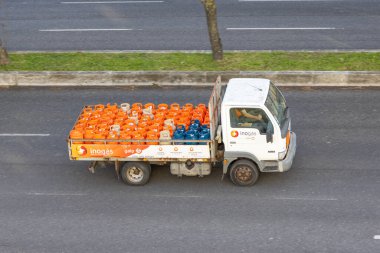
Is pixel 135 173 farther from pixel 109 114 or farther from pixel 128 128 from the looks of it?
pixel 109 114

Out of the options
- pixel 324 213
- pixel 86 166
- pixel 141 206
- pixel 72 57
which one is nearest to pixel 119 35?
pixel 72 57

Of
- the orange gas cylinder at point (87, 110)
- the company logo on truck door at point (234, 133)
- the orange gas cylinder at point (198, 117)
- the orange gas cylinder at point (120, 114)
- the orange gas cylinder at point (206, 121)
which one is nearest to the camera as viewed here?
the company logo on truck door at point (234, 133)

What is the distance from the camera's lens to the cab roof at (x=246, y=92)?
13.0m

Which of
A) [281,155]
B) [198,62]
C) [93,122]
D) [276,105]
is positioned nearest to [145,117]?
[93,122]

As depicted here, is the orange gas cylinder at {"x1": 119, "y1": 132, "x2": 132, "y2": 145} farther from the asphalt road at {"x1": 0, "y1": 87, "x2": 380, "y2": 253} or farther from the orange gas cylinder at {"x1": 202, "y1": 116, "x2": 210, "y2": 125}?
the orange gas cylinder at {"x1": 202, "y1": 116, "x2": 210, "y2": 125}

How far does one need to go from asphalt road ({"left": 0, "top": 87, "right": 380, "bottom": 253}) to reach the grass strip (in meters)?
2.80

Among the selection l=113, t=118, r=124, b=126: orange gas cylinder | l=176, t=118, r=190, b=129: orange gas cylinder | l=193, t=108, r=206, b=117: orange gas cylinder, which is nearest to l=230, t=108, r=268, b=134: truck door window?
l=176, t=118, r=190, b=129: orange gas cylinder

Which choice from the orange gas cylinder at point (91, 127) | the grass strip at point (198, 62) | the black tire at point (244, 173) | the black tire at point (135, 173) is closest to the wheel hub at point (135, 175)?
the black tire at point (135, 173)

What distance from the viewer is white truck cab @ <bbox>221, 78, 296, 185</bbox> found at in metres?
A: 13.1

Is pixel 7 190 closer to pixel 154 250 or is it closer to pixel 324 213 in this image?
pixel 154 250

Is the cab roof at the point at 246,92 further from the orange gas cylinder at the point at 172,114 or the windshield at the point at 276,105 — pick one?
the orange gas cylinder at the point at 172,114

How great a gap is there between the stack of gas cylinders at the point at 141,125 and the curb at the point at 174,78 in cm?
421

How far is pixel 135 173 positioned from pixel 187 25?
1101cm

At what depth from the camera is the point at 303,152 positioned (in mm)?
14906
